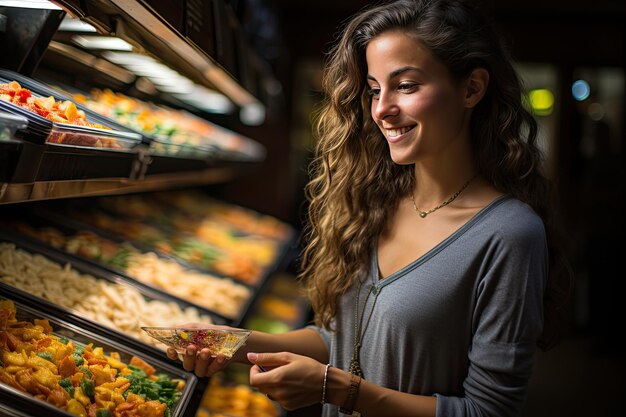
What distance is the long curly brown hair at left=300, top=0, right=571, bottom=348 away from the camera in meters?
1.69

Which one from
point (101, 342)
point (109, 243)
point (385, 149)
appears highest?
point (385, 149)

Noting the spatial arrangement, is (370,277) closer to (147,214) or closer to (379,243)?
(379,243)

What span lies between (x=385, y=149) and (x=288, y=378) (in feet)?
2.60

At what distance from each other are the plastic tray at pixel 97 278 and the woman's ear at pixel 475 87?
1.20m

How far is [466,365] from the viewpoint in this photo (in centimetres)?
168

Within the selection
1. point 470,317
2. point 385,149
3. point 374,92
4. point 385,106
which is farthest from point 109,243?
point 470,317

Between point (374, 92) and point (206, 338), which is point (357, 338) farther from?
point (374, 92)

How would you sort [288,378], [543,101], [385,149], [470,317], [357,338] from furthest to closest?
[543,101] → [385,149] → [357,338] → [470,317] → [288,378]

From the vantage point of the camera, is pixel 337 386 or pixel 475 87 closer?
pixel 337 386

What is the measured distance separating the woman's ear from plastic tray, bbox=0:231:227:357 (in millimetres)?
1205

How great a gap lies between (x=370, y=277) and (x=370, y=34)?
64cm

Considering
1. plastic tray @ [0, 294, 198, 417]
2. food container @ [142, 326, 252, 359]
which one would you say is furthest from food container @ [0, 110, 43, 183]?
plastic tray @ [0, 294, 198, 417]

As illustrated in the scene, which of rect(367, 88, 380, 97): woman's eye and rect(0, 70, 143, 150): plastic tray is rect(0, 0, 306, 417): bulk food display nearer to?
rect(0, 70, 143, 150): plastic tray

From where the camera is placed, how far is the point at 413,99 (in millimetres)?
1646
